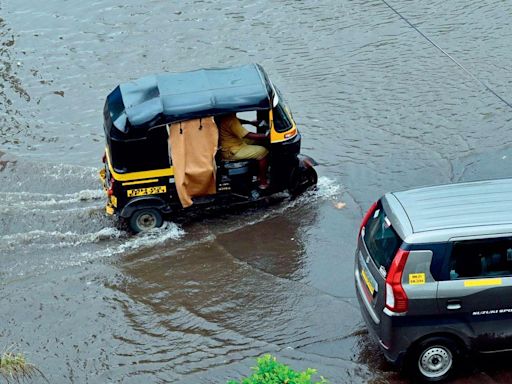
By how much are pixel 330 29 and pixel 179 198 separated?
8727 millimetres

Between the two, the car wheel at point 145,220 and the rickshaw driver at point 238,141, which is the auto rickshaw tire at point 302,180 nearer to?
the rickshaw driver at point 238,141

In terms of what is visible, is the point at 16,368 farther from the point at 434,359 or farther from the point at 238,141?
the point at 238,141

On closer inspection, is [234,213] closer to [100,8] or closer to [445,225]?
[445,225]

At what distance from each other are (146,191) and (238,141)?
4.93 ft

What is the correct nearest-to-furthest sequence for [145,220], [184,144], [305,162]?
[184,144] < [145,220] < [305,162]

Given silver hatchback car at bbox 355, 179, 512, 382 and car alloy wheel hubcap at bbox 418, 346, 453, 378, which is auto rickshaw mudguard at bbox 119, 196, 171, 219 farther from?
car alloy wheel hubcap at bbox 418, 346, 453, 378

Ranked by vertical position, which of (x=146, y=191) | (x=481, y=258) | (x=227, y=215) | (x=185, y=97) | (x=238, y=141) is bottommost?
(x=227, y=215)

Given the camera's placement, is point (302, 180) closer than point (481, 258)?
No

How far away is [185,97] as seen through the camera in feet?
35.4

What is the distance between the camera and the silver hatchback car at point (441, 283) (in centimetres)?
732

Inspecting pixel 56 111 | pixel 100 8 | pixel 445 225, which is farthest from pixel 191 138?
pixel 100 8

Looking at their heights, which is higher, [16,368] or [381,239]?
[381,239]

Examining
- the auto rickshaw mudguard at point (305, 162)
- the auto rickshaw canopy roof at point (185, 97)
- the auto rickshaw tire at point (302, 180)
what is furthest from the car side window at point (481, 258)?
the auto rickshaw mudguard at point (305, 162)

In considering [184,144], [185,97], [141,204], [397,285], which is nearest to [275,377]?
[397,285]
